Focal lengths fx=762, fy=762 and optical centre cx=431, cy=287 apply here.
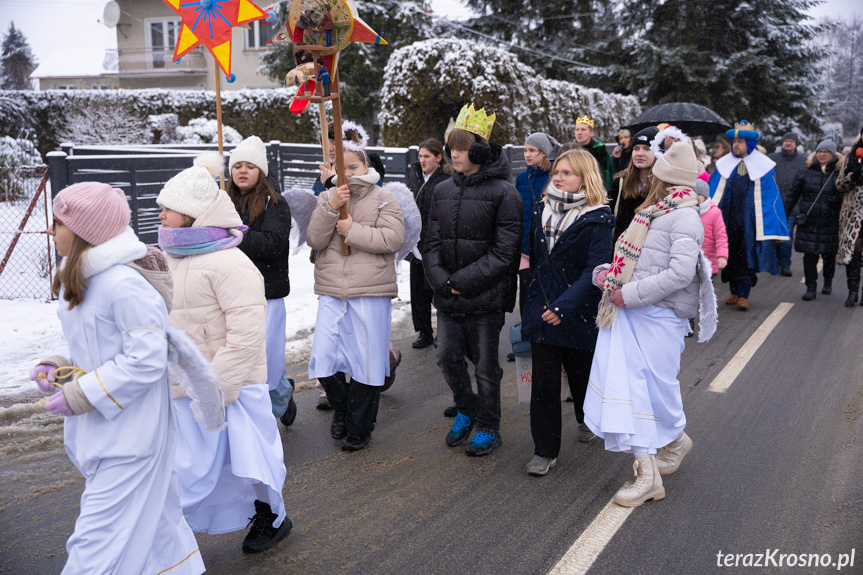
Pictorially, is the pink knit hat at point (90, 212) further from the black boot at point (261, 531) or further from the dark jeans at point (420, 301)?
the dark jeans at point (420, 301)

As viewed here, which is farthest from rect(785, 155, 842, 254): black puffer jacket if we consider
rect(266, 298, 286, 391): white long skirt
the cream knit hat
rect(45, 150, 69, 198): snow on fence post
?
rect(45, 150, 69, 198): snow on fence post

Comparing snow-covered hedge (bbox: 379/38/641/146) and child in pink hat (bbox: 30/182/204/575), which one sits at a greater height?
snow-covered hedge (bbox: 379/38/641/146)

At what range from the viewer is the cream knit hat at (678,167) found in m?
4.36

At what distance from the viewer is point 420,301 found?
25.7 feet

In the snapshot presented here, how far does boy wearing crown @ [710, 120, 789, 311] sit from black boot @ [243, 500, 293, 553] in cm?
762

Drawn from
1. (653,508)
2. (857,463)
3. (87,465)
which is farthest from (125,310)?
(857,463)

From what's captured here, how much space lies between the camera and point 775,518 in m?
4.09

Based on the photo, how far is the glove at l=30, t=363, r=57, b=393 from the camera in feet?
9.07

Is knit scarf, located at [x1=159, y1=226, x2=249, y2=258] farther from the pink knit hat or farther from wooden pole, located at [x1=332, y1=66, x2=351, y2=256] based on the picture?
wooden pole, located at [x1=332, y1=66, x2=351, y2=256]

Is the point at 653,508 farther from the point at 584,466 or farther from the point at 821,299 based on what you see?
the point at 821,299

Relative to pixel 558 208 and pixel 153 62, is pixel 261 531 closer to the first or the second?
pixel 558 208

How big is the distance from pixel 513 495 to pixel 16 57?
77323 millimetres

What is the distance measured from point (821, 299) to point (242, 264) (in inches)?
361

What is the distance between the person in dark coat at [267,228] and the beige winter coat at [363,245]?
24cm
